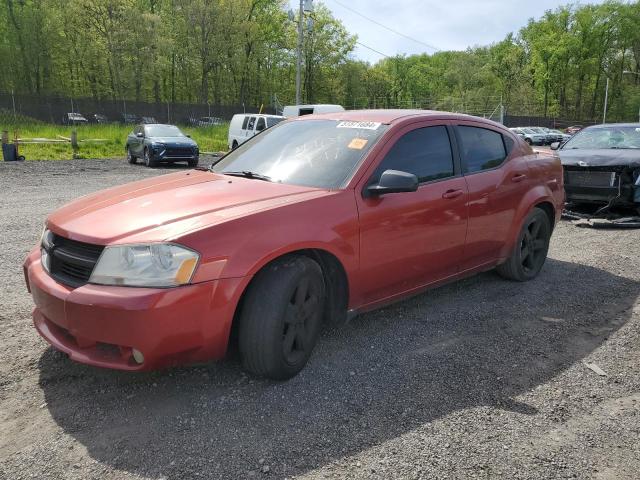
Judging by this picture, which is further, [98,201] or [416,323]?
[416,323]

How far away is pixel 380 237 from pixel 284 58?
58277 mm

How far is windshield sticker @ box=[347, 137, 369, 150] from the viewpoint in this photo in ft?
12.1

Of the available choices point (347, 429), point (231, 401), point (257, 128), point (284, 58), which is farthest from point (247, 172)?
point (284, 58)

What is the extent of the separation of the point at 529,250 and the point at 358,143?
2.54 m

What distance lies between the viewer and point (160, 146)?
696 inches

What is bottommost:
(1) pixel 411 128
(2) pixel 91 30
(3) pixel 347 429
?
(3) pixel 347 429

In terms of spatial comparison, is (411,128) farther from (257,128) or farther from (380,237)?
(257,128)

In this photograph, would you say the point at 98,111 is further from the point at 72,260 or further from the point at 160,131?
the point at 72,260

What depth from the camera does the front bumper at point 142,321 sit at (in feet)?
8.43

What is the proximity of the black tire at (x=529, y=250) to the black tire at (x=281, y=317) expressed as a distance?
8.50 feet

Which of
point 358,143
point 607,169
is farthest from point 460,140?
point 607,169

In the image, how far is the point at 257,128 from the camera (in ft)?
72.8

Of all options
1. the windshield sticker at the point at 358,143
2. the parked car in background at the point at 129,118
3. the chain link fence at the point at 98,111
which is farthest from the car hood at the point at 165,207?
the parked car in background at the point at 129,118

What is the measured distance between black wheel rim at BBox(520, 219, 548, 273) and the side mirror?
2.20 m
